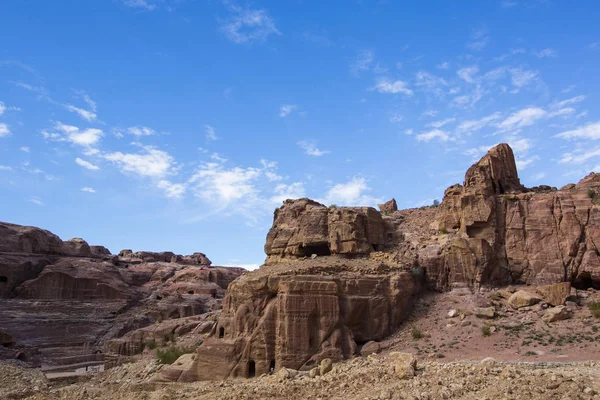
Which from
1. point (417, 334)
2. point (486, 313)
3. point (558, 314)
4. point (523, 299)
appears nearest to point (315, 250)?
point (417, 334)

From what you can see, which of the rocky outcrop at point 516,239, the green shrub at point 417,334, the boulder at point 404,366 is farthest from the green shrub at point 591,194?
the boulder at point 404,366

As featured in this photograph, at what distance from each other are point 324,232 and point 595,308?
1500 cm

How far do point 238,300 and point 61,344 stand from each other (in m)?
27.1

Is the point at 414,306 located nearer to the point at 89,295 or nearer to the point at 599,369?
the point at 599,369

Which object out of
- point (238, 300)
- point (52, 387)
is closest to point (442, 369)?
point (238, 300)

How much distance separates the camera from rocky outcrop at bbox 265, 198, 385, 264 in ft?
101

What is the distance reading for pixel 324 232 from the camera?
31641 mm

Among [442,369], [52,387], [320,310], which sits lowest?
[52,387]

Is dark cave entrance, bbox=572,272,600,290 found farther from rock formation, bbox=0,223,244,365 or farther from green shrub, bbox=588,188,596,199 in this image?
rock formation, bbox=0,223,244,365

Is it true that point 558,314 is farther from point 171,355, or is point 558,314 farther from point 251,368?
point 171,355

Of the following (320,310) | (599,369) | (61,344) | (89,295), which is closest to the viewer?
(599,369)

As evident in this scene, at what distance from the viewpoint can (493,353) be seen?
22984 millimetres

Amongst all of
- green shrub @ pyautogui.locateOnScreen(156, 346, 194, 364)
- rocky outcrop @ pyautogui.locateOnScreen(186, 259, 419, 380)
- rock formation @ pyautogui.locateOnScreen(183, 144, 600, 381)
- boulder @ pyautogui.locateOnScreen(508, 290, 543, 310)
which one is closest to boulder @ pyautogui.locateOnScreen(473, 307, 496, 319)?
boulder @ pyautogui.locateOnScreen(508, 290, 543, 310)

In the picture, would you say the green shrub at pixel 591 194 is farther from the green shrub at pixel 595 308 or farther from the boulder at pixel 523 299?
the boulder at pixel 523 299
